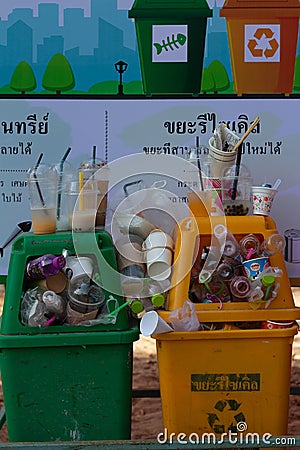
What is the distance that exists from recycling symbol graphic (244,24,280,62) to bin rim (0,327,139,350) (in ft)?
4.53

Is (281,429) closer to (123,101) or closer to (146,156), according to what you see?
(146,156)

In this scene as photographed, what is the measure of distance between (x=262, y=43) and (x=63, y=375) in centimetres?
166

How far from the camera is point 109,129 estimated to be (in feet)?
11.8

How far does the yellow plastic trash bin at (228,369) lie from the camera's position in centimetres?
297

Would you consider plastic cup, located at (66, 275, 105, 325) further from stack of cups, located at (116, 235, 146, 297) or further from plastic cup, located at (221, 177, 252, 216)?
plastic cup, located at (221, 177, 252, 216)

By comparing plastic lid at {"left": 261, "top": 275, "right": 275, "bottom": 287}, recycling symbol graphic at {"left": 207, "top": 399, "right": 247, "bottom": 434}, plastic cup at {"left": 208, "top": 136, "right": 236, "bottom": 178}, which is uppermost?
plastic cup at {"left": 208, "top": 136, "right": 236, "bottom": 178}

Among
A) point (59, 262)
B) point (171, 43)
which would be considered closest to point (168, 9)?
point (171, 43)

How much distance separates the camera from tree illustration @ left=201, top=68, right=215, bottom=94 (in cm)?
355

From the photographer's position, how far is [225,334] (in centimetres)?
295

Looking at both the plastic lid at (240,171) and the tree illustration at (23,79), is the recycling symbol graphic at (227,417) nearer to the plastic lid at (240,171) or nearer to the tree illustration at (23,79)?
the plastic lid at (240,171)

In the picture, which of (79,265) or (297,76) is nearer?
(79,265)

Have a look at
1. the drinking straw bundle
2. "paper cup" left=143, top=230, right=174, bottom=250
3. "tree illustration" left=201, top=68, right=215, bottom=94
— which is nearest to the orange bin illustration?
"tree illustration" left=201, top=68, right=215, bottom=94

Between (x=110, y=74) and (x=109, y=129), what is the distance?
0.24m

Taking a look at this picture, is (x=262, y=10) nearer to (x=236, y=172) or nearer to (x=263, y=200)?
(x=236, y=172)
